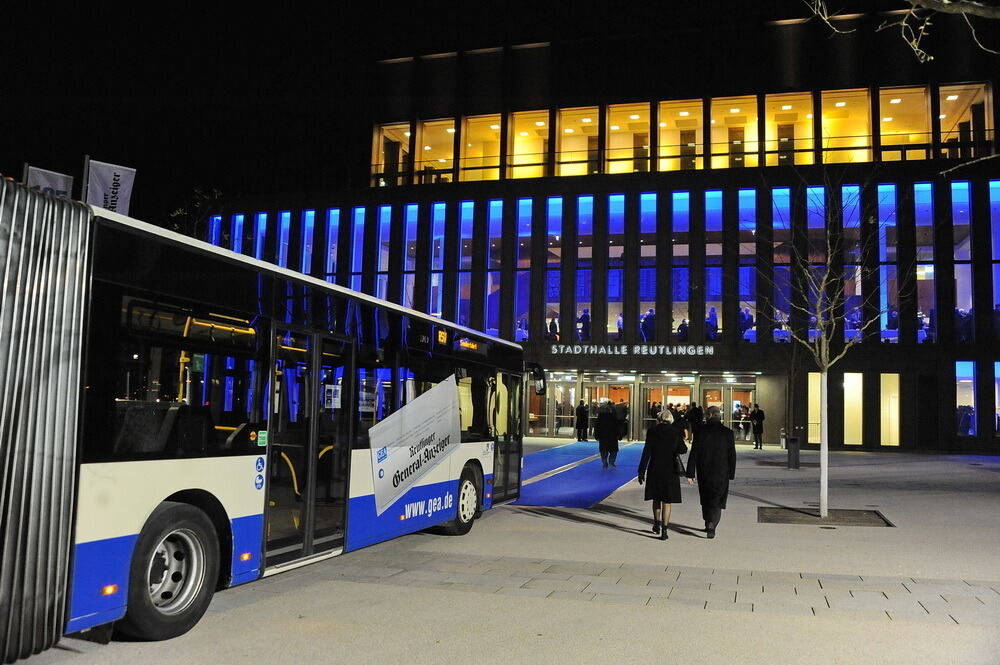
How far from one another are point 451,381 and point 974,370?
1134 inches

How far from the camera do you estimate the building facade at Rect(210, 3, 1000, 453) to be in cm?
3269

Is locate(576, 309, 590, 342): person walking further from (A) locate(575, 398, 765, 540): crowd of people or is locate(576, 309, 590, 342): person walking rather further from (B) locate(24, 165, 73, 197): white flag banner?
(B) locate(24, 165, 73, 197): white flag banner

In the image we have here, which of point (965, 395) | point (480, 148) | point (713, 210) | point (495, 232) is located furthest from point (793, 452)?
point (480, 148)

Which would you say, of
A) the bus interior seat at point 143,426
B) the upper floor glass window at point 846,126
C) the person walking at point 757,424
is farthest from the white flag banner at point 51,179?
the upper floor glass window at point 846,126

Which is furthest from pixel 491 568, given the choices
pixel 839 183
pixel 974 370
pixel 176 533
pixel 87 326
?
pixel 974 370

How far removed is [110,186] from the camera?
9.47 meters

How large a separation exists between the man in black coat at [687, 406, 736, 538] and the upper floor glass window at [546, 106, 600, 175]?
93.1ft

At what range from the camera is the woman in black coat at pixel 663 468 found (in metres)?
10.8

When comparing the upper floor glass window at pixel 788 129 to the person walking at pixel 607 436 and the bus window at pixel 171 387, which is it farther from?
the bus window at pixel 171 387

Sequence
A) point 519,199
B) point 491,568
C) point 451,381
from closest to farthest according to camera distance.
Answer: point 491,568, point 451,381, point 519,199

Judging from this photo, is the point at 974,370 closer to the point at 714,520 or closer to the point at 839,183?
the point at 839,183

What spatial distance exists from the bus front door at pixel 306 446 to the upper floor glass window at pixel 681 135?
31657 millimetres

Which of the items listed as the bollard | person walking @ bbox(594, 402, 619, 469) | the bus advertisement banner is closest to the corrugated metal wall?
the bus advertisement banner

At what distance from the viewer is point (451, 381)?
10.6 metres
